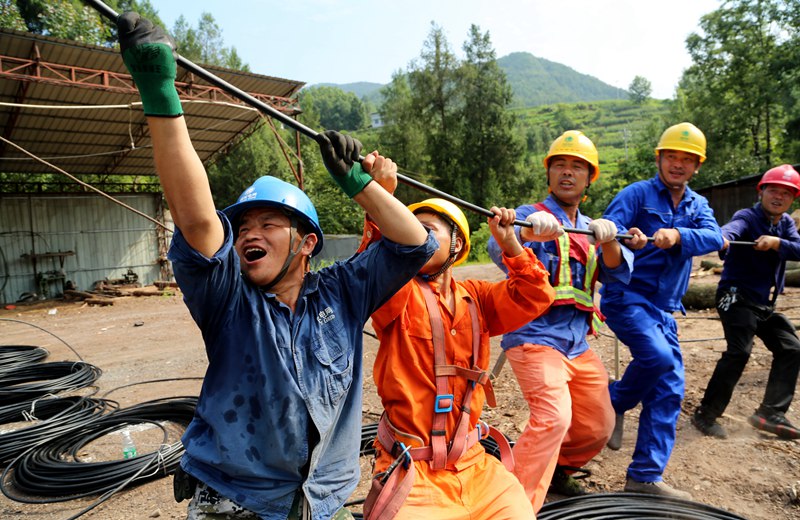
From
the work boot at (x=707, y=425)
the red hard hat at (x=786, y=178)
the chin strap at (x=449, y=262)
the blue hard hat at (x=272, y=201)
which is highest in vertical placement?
the red hard hat at (x=786, y=178)

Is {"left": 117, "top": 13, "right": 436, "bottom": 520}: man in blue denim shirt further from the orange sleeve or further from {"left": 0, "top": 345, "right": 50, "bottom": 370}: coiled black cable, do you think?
{"left": 0, "top": 345, "right": 50, "bottom": 370}: coiled black cable

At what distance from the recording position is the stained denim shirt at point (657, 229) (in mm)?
3924

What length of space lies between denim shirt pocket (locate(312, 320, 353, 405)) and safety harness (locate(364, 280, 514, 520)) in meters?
0.52

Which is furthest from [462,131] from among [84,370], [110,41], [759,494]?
[759,494]

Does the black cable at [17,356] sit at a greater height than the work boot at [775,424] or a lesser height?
lesser

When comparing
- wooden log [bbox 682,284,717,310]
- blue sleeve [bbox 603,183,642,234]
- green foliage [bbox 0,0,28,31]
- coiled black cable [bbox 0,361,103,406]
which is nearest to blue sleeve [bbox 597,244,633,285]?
blue sleeve [bbox 603,183,642,234]

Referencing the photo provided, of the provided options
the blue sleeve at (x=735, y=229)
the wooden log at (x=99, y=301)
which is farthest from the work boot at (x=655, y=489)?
the wooden log at (x=99, y=301)

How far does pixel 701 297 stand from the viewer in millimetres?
9562

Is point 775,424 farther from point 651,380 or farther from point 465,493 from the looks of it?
point 465,493

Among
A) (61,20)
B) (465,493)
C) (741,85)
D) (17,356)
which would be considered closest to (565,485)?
(465,493)

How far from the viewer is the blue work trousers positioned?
3.56 meters

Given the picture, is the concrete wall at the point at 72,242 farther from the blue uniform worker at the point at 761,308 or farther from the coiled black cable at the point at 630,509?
the blue uniform worker at the point at 761,308

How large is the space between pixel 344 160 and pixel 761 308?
4480mm

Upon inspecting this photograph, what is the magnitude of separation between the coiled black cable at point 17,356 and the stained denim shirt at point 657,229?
7.39m
